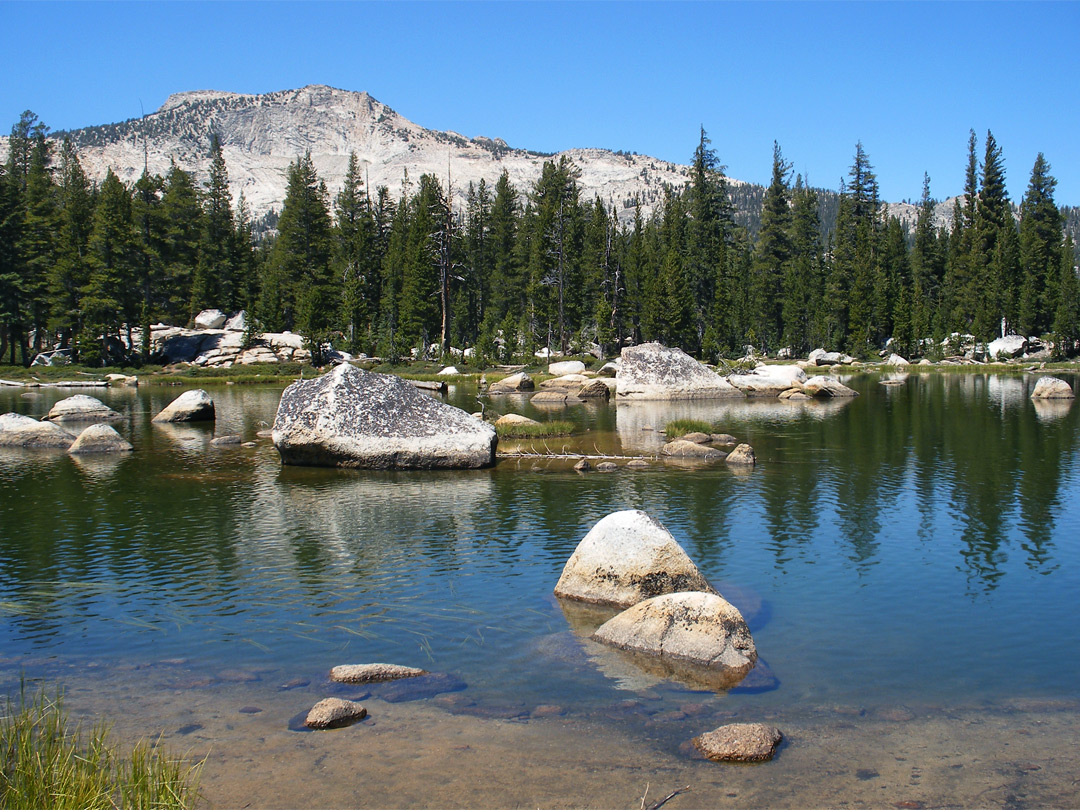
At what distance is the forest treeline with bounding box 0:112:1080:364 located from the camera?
76.5m

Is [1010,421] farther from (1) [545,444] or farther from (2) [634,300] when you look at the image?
(2) [634,300]

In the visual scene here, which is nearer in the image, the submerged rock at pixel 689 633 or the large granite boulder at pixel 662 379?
the submerged rock at pixel 689 633

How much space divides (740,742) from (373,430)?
1799cm

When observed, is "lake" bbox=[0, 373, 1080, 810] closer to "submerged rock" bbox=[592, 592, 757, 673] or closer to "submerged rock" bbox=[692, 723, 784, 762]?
"submerged rock" bbox=[692, 723, 784, 762]

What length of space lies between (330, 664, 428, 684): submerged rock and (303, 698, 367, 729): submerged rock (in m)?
0.85

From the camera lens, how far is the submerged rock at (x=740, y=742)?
7941 millimetres

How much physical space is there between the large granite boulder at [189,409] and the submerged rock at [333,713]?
108 ft

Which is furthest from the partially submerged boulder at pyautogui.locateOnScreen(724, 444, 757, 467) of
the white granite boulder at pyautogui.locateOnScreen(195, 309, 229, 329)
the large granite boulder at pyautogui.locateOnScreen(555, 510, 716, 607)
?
the white granite boulder at pyautogui.locateOnScreen(195, 309, 229, 329)

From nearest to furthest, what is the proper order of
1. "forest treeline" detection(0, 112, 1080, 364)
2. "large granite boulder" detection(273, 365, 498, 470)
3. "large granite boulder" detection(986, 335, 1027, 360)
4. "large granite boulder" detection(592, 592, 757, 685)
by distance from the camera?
"large granite boulder" detection(592, 592, 757, 685) → "large granite boulder" detection(273, 365, 498, 470) → "forest treeline" detection(0, 112, 1080, 364) → "large granite boulder" detection(986, 335, 1027, 360)

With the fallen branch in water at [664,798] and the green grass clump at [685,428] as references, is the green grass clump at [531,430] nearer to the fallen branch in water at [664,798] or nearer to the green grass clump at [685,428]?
the green grass clump at [685,428]

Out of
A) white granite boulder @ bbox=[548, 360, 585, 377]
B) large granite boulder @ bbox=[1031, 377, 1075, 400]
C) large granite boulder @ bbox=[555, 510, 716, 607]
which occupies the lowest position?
large granite boulder @ bbox=[555, 510, 716, 607]

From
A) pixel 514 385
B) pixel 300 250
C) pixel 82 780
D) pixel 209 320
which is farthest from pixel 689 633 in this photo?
pixel 300 250

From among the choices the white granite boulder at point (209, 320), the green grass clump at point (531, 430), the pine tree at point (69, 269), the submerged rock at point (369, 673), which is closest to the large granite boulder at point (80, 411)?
the green grass clump at point (531, 430)

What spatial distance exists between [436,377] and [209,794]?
205 ft
